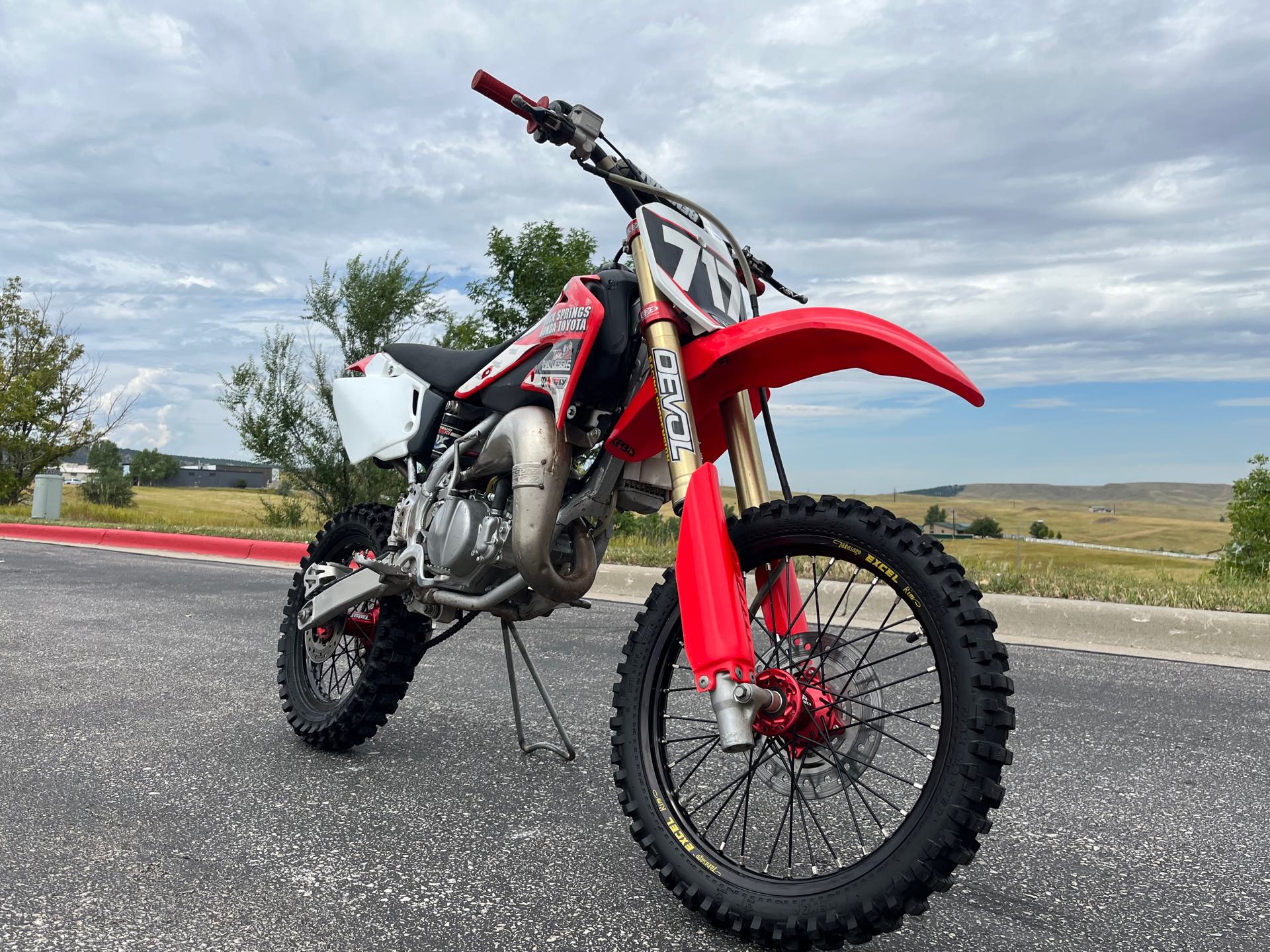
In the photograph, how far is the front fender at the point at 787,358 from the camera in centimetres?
240

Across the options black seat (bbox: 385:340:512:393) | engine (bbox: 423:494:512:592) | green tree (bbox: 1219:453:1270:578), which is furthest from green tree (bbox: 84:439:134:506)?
green tree (bbox: 1219:453:1270:578)

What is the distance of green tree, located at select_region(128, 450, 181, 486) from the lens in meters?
68.3

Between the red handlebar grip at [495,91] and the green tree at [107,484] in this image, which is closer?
the red handlebar grip at [495,91]

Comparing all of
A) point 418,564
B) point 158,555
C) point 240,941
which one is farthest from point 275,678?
point 158,555

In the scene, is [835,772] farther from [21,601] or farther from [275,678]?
[21,601]

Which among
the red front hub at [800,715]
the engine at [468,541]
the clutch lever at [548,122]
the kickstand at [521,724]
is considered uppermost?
the clutch lever at [548,122]

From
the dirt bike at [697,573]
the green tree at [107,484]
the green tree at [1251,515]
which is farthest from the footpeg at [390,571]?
the green tree at [1251,515]

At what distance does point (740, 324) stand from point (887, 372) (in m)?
0.41

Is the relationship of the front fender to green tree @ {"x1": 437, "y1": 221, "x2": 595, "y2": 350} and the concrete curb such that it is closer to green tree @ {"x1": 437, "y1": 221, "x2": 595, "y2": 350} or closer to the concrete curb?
the concrete curb

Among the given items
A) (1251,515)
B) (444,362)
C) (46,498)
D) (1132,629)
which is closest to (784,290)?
(444,362)

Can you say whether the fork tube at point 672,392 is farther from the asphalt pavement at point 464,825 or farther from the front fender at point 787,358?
the asphalt pavement at point 464,825

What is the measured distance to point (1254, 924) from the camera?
2379 millimetres

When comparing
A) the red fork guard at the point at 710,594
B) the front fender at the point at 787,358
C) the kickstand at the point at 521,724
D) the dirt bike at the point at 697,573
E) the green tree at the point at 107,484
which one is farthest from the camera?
the green tree at the point at 107,484

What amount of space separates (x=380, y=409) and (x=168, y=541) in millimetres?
10990
